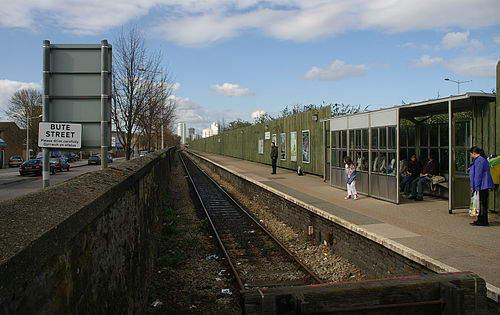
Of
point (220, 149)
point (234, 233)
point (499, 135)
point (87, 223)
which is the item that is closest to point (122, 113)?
point (234, 233)

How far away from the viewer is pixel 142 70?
18.0m

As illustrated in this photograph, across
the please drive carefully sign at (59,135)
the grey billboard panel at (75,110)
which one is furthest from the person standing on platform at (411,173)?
the please drive carefully sign at (59,135)

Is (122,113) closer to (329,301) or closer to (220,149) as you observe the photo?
(329,301)

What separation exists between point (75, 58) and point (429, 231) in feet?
23.2

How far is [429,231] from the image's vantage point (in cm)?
759

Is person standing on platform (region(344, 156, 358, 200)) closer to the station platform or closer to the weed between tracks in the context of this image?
the station platform

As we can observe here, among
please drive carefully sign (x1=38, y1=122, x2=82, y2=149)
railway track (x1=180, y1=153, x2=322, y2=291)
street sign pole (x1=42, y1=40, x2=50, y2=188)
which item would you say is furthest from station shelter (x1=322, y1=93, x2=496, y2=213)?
street sign pole (x1=42, y1=40, x2=50, y2=188)

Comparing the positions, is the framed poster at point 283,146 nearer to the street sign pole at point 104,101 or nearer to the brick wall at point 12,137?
the street sign pole at point 104,101

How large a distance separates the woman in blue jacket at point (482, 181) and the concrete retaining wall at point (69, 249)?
6948 mm

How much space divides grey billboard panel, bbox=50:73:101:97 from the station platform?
17.6ft

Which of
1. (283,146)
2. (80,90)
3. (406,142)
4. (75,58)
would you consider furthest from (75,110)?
(283,146)

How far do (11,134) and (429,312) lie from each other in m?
59.0

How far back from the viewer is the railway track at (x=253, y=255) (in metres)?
7.10

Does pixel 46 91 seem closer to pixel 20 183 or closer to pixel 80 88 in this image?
pixel 80 88
